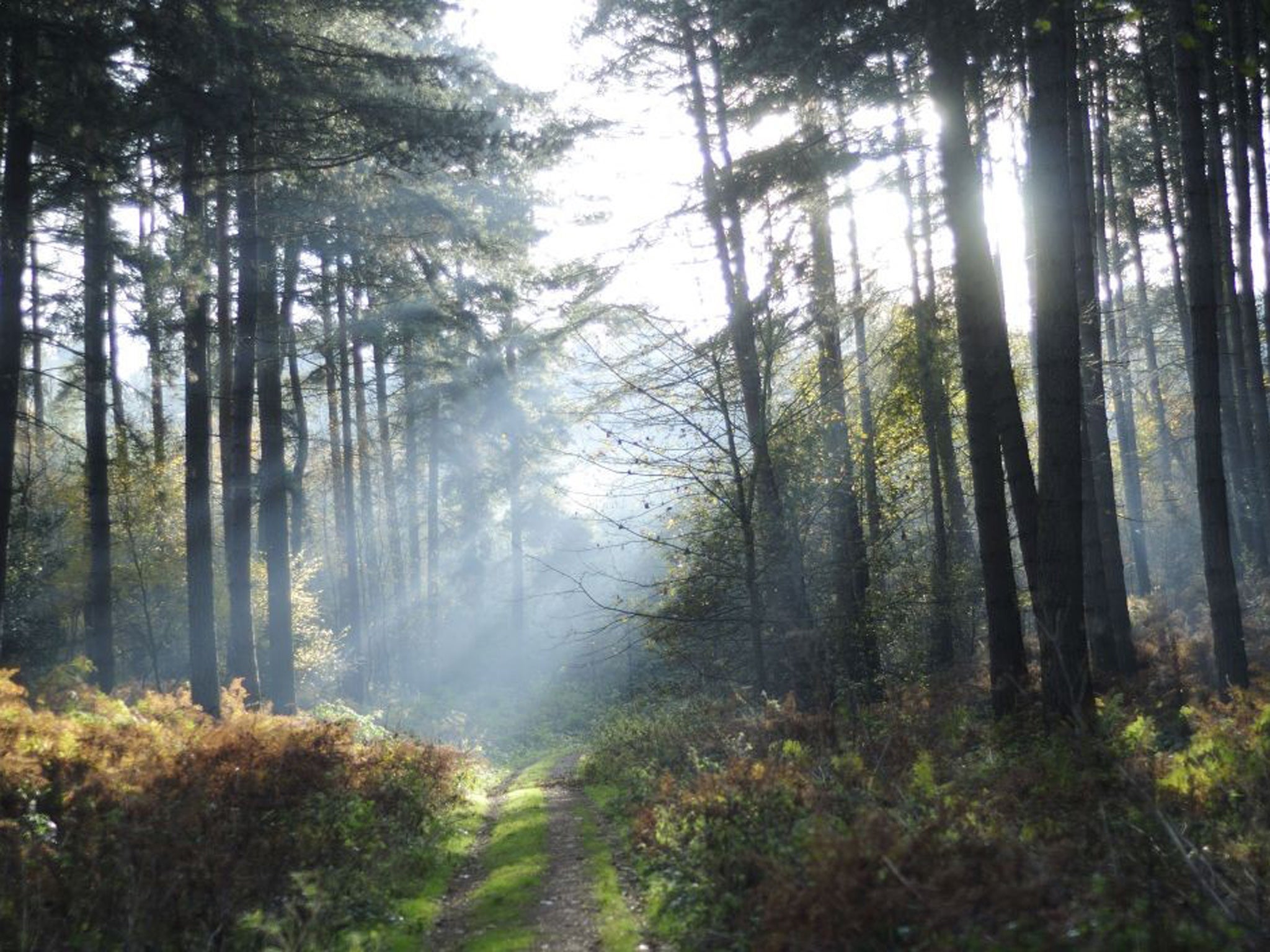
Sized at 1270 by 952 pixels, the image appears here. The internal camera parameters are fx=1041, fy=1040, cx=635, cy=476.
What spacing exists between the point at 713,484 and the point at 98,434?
12390mm

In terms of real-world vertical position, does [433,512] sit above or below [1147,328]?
below

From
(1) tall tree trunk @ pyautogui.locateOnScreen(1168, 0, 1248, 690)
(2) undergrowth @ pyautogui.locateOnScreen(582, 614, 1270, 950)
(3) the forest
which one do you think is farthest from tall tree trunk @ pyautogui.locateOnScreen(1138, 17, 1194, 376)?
(2) undergrowth @ pyautogui.locateOnScreen(582, 614, 1270, 950)

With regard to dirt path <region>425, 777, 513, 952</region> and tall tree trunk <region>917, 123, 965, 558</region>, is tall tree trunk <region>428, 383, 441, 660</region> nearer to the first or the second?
tall tree trunk <region>917, 123, 965, 558</region>

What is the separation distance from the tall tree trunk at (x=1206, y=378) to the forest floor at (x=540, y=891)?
784cm

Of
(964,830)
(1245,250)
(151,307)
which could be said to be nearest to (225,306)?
(151,307)

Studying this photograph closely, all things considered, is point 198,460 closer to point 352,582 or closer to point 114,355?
point 114,355

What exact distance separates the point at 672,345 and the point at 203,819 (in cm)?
834

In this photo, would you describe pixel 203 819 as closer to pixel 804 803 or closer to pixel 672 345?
pixel 804 803

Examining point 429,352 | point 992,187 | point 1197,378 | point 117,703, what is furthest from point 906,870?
point 429,352

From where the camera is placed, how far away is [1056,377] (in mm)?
10328

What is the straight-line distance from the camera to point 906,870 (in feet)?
17.7

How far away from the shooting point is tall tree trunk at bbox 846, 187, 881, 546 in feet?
48.6

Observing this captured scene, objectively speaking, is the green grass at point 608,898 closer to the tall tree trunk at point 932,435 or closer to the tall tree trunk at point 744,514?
the tall tree trunk at point 744,514

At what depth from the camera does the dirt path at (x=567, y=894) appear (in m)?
7.65
